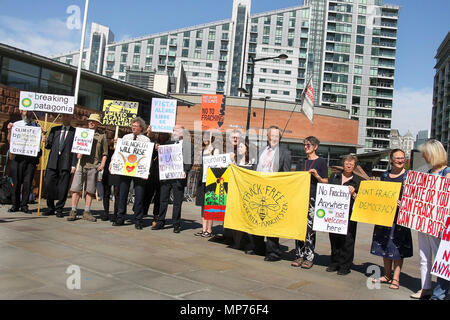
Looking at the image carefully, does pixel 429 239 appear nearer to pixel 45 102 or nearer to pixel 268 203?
pixel 268 203

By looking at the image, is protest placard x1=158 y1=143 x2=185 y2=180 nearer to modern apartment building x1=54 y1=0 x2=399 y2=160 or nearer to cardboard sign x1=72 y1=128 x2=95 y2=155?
cardboard sign x1=72 y1=128 x2=95 y2=155

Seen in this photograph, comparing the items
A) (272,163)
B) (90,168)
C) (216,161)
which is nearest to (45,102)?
(90,168)

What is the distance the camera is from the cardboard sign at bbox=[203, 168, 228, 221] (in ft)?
22.7

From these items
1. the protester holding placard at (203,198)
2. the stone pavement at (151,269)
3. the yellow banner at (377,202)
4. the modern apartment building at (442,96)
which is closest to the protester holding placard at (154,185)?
the stone pavement at (151,269)

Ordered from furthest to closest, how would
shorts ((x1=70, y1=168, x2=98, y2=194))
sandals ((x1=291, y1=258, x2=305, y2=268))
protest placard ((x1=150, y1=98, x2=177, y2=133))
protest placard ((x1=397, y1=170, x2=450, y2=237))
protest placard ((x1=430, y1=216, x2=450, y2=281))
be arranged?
protest placard ((x1=150, y1=98, x2=177, y2=133)) < shorts ((x1=70, y1=168, x2=98, y2=194)) < sandals ((x1=291, y1=258, x2=305, y2=268)) < protest placard ((x1=397, y1=170, x2=450, y2=237)) < protest placard ((x1=430, y1=216, x2=450, y2=281))

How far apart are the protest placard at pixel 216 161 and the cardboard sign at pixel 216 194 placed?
0.20 metres

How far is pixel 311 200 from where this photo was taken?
5.83 metres

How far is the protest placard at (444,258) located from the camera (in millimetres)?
4164

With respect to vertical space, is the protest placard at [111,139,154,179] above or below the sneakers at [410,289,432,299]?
above

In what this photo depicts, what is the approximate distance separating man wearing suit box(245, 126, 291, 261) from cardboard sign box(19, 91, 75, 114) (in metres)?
4.53

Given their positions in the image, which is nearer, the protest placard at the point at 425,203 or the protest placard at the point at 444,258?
the protest placard at the point at 444,258

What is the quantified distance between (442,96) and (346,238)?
10068 centimetres

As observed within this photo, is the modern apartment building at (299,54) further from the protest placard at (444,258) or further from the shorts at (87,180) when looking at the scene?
the protest placard at (444,258)

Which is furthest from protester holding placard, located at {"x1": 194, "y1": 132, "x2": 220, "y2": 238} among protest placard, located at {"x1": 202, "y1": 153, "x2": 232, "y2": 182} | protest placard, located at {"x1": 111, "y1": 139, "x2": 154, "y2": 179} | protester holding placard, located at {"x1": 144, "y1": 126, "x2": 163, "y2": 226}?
protest placard, located at {"x1": 111, "y1": 139, "x2": 154, "y2": 179}
